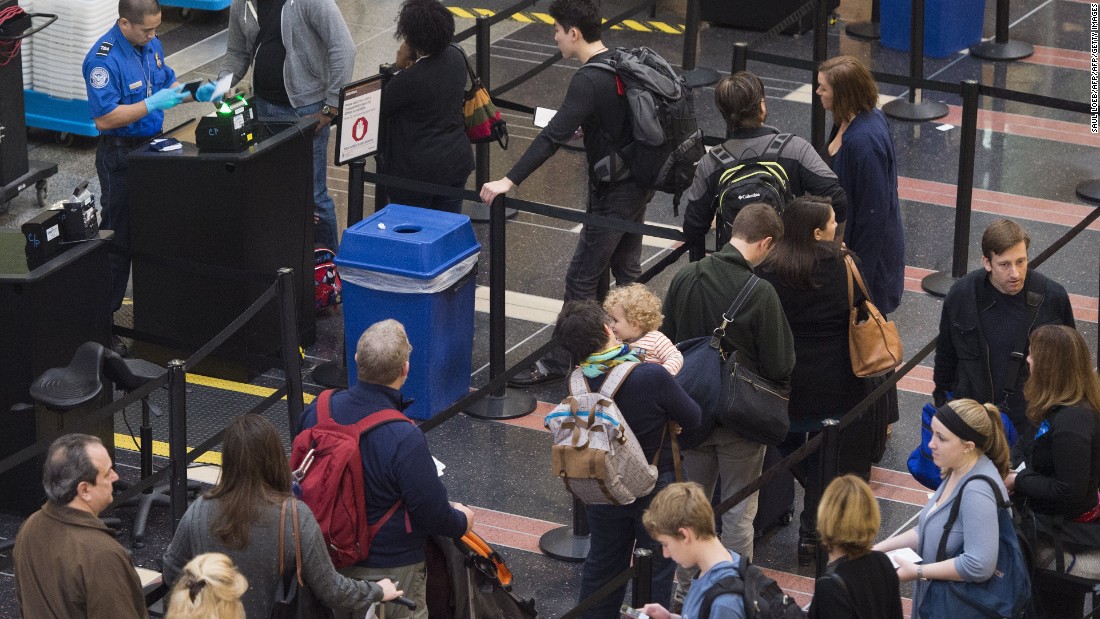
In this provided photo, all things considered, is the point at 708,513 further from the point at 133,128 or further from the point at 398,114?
the point at 133,128

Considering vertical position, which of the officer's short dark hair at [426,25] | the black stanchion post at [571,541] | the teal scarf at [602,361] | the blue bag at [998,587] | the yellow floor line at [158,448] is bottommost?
the yellow floor line at [158,448]

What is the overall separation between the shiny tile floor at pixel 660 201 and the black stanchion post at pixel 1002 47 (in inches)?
4.3

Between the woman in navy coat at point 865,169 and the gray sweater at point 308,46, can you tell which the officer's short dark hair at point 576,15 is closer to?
the woman in navy coat at point 865,169

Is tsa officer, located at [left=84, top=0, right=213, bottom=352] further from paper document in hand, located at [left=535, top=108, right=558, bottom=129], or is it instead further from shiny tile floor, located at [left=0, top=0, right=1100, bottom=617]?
paper document in hand, located at [left=535, top=108, right=558, bottom=129]

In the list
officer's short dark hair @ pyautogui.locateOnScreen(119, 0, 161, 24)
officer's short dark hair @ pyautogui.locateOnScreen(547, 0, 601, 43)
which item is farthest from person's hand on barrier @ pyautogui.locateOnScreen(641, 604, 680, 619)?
officer's short dark hair @ pyautogui.locateOnScreen(119, 0, 161, 24)

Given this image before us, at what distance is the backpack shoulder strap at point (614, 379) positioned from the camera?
5.83 m

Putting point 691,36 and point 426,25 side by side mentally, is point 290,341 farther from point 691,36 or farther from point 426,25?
point 691,36

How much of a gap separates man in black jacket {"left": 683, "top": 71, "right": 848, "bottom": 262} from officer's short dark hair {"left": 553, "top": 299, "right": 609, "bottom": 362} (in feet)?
5.43

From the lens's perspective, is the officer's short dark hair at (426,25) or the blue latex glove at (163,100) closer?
the officer's short dark hair at (426,25)

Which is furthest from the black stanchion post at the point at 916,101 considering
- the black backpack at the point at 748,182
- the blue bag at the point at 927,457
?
the blue bag at the point at 927,457

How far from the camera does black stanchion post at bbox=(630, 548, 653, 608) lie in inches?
207

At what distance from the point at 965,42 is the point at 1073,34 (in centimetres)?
105

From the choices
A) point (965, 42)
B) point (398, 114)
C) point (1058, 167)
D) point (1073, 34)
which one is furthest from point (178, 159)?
point (1073, 34)

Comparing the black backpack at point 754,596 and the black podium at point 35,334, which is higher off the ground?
the black backpack at point 754,596
